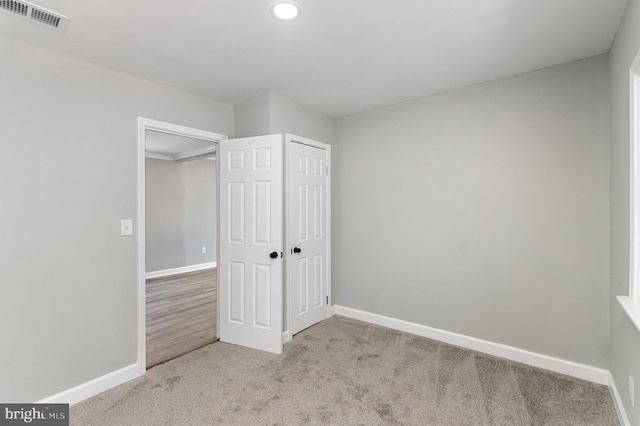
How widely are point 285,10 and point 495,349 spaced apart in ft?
10.4

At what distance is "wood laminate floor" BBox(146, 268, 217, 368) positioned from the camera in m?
3.08

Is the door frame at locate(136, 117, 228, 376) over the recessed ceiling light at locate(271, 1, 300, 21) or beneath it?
beneath

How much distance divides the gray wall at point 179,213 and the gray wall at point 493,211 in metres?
4.28

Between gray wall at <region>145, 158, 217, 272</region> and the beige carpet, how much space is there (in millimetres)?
3923

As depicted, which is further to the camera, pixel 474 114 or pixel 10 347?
pixel 474 114

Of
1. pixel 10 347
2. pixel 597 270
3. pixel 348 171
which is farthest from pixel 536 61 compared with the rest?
pixel 10 347

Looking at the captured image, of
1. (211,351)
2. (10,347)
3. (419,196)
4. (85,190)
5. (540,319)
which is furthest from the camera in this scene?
(419,196)

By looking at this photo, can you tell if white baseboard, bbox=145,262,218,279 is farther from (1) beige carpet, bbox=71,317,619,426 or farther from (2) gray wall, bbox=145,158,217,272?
(1) beige carpet, bbox=71,317,619,426

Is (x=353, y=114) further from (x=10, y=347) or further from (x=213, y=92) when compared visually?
(x=10, y=347)

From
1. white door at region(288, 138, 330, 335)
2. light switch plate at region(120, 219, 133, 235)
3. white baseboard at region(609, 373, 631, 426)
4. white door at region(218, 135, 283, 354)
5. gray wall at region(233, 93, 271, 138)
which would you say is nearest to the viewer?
white baseboard at region(609, 373, 631, 426)

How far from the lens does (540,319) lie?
2566mm

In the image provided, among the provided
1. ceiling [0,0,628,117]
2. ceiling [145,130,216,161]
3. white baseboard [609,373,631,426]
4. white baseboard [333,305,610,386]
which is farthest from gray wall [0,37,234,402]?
white baseboard [609,373,631,426]

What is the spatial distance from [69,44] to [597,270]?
13.6 ft

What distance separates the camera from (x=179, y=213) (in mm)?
6551
